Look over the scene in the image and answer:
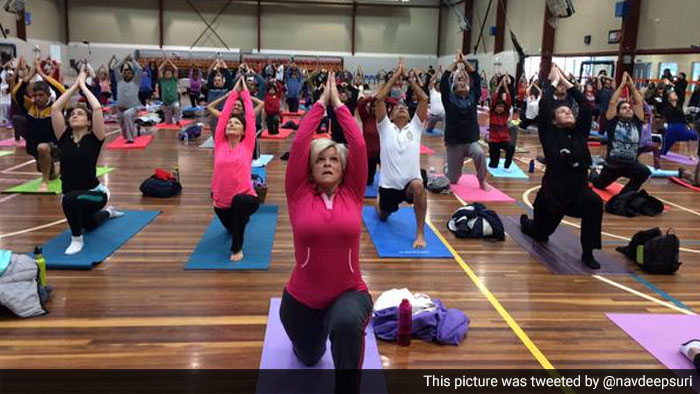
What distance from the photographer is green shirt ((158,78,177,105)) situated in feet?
40.3

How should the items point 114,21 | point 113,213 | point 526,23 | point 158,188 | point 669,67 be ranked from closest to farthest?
point 113,213 < point 158,188 < point 669,67 < point 526,23 < point 114,21

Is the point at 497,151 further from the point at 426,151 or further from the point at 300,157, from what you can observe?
the point at 300,157

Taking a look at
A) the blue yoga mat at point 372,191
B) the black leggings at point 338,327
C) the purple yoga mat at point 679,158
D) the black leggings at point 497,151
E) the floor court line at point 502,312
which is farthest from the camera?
the purple yoga mat at point 679,158

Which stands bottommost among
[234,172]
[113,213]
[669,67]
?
[113,213]

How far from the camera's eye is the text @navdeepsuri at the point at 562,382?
288 centimetres

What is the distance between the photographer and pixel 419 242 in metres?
5.00

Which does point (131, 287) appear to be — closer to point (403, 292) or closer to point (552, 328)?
point (403, 292)

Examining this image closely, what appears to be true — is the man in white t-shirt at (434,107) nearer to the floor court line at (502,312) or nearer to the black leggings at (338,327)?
the floor court line at (502,312)

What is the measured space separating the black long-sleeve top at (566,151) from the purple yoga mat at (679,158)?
643 cm

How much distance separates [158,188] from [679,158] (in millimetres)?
9026

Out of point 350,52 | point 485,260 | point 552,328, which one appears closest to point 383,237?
point 485,260

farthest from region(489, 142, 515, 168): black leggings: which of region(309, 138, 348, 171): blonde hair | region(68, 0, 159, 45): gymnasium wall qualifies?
region(68, 0, 159, 45): gymnasium wall

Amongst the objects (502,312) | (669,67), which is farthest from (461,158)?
(669,67)

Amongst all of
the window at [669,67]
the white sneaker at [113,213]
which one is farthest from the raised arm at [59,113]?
the window at [669,67]
